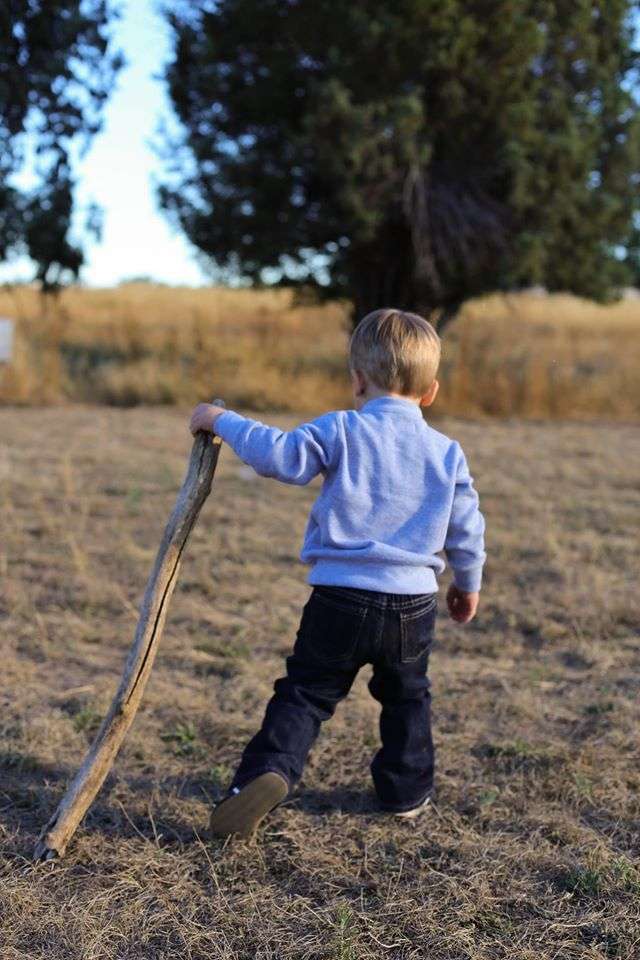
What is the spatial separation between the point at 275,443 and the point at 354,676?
71 centimetres

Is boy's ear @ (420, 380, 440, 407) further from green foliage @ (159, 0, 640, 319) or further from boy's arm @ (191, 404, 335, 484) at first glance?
green foliage @ (159, 0, 640, 319)

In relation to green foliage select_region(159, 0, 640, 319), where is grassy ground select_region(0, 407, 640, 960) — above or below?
below

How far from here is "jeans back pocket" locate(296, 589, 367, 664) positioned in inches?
112

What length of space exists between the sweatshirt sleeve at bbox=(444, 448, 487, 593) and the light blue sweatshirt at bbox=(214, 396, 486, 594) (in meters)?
0.05

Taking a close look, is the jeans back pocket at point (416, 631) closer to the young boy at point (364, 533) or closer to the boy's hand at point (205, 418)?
the young boy at point (364, 533)

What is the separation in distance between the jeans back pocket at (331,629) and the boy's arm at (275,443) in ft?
1.17

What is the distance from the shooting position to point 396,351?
2.83 meters

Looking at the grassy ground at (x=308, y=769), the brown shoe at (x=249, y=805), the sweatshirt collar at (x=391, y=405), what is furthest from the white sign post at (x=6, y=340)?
the brown shoe at (x=249, y=805)

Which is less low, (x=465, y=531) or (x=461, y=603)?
(x=465, y=531)

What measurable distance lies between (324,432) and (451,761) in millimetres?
1328

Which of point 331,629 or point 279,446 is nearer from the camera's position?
point 279,446

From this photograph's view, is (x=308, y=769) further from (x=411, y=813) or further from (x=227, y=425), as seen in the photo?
(x=227, y=425)

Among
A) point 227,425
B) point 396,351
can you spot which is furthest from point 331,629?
point 396,351

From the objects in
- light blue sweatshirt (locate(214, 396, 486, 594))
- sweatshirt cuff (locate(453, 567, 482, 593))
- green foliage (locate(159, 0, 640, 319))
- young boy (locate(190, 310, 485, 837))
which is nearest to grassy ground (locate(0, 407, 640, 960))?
young boy (locate(190, 310, 485, 837))
